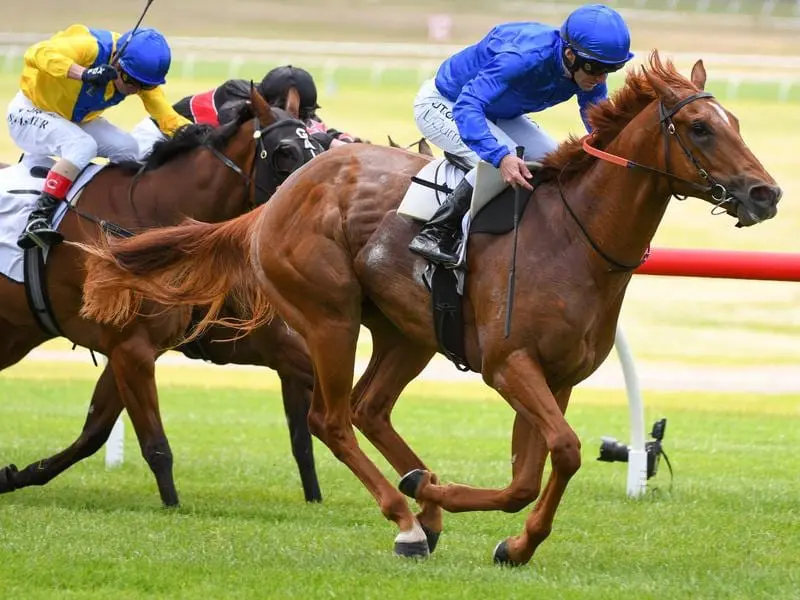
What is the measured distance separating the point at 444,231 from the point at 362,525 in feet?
5.35

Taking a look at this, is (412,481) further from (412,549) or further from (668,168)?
(668,168)

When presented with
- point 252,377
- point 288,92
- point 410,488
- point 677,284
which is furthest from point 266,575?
point 677,284

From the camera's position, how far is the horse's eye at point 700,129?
5.04 metres

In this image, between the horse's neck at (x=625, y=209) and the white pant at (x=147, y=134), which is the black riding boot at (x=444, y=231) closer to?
the horse's neck at (x=625, y=209)

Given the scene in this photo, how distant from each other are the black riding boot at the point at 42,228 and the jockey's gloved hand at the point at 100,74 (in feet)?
2.10

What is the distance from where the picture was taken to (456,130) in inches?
245

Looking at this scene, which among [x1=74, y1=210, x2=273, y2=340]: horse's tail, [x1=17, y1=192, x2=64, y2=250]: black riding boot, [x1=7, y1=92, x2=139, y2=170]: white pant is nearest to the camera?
[x1=74, y1=210, x2=273, y2=340]: horse's tail

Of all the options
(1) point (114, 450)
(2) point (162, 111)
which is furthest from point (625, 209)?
(1) point (114, 450)

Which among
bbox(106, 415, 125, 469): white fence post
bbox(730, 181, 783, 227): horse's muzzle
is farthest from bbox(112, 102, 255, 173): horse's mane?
bbox(730, 181, 783, 227): horse's muzzle

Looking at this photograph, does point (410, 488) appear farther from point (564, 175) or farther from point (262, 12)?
point (262, 12)

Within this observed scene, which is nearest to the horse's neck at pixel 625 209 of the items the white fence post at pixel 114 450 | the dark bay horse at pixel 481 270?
the dark bay horse at pixel 481 270

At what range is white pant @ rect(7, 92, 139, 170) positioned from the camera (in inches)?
290

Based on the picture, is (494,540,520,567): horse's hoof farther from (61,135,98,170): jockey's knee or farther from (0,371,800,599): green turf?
(61,135,98,170): jockey's knee

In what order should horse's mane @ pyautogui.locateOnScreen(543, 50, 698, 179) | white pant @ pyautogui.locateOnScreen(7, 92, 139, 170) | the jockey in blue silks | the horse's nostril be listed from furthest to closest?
1. white pant @ pyautogui.locateOnScreen(7, 92, 139, 170)
2. the jockey in blue silks
3. horse's mane @ pyautogui.locateOnScreen(543, 50, 698, 179)
4. the horse's nostril
